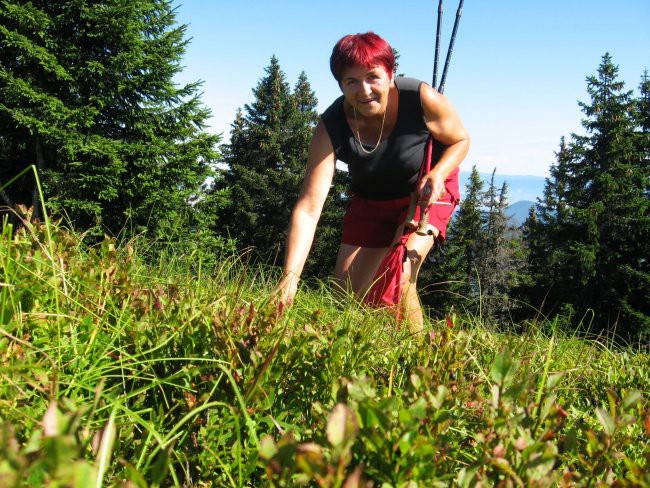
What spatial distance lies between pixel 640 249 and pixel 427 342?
3747 cm

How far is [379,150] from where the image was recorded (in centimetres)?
367

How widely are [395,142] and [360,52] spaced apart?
0.68 m

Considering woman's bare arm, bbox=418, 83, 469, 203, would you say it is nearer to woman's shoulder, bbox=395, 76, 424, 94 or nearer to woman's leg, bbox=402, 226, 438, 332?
woman's shoulder, bbox=395, 76, 424, 94

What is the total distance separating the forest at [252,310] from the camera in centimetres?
87

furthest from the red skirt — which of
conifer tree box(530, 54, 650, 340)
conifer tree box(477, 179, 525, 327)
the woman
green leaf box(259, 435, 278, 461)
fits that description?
conifer tree box(477, 179, 525, 327)

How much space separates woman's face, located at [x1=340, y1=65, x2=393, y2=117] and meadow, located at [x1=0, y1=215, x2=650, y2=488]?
6.13 feet

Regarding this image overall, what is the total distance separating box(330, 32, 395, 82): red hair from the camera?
324cm

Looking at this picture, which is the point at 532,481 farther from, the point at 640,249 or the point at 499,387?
the point at 640,249

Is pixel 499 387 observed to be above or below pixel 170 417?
above

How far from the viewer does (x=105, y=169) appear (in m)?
22.8

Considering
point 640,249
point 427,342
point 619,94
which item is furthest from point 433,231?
point 619,94

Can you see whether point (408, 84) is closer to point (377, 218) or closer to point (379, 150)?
point (379, 150)

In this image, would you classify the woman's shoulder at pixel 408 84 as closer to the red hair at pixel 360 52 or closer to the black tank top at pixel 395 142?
the black tank top at pixel 395 142

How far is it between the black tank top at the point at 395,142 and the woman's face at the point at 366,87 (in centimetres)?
16
